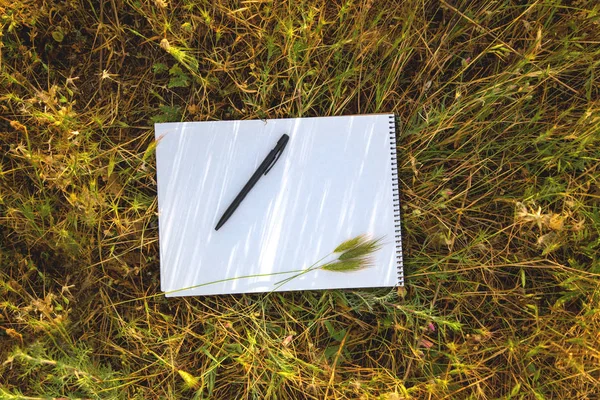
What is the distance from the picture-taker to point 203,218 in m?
1.81

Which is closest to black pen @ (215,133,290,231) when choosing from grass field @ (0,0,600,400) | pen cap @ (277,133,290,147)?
pen cap @ (277,133,290,147)

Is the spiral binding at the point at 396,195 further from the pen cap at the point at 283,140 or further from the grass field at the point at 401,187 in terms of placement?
the pen cap at the point at 283,140

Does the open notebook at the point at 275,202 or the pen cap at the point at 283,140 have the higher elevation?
the pen cap at the point at 283,140

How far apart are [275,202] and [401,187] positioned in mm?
475

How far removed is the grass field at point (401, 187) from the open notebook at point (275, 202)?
0.06 metres

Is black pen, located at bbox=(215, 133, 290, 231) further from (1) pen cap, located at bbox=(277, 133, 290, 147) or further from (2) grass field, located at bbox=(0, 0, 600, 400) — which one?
(2) grass field, located at bbox=(0, 0, 600, 400)

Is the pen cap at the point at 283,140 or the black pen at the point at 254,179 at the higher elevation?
the pen cap at the point at 283,140

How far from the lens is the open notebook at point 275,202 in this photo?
181cm

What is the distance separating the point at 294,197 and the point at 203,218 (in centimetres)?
35

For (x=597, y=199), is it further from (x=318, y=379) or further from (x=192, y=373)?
(x=192, y=373)

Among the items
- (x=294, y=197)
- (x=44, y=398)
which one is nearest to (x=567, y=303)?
(x=294, y=197)

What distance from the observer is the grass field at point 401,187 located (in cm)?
177

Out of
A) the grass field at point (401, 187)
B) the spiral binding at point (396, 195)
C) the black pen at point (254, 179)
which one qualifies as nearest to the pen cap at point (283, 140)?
the black pen at point (254, 179)

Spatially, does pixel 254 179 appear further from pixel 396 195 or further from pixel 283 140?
pixel 396 195
